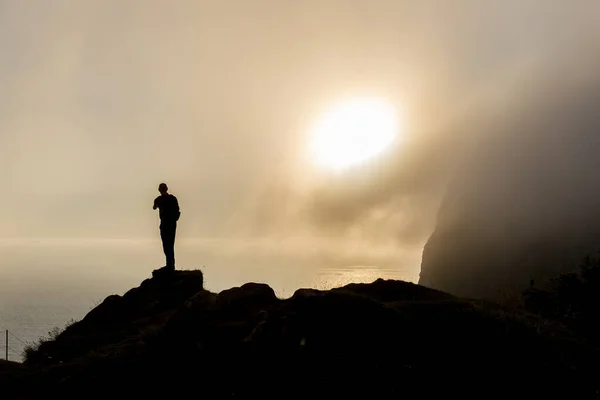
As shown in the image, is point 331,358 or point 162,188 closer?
point 331,358

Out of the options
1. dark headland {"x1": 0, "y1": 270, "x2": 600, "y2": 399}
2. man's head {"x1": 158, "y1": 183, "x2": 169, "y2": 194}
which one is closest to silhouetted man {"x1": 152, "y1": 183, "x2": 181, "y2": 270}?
man's head {"x1": 158, "y1": 183, "x2": 169, "y2": 194}

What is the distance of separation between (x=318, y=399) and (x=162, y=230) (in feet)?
41.7

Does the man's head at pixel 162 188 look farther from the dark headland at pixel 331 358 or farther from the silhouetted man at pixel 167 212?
the dark headland at pixel 331 358

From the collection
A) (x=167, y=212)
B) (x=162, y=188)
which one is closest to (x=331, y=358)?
(x=167, y=212)

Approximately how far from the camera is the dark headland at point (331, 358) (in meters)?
10.5

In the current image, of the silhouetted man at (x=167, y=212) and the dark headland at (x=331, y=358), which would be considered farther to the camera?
the silhouetted man at (x=167, y=212)

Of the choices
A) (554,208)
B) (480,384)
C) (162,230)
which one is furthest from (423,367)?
(554,208)

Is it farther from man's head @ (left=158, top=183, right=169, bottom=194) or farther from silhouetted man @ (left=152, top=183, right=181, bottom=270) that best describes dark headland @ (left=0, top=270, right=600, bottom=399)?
man's head @ (left=158, top=183, right=169, bottom=194)

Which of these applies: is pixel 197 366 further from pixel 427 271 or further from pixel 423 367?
pixel 427 271

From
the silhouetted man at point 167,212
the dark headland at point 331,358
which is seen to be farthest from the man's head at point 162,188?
the dark headland at point 331,358

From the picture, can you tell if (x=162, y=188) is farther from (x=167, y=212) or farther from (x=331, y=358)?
(x=331, y=358)

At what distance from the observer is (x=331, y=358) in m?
11.5

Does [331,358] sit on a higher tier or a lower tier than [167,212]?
lower

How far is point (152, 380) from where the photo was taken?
432 inches
